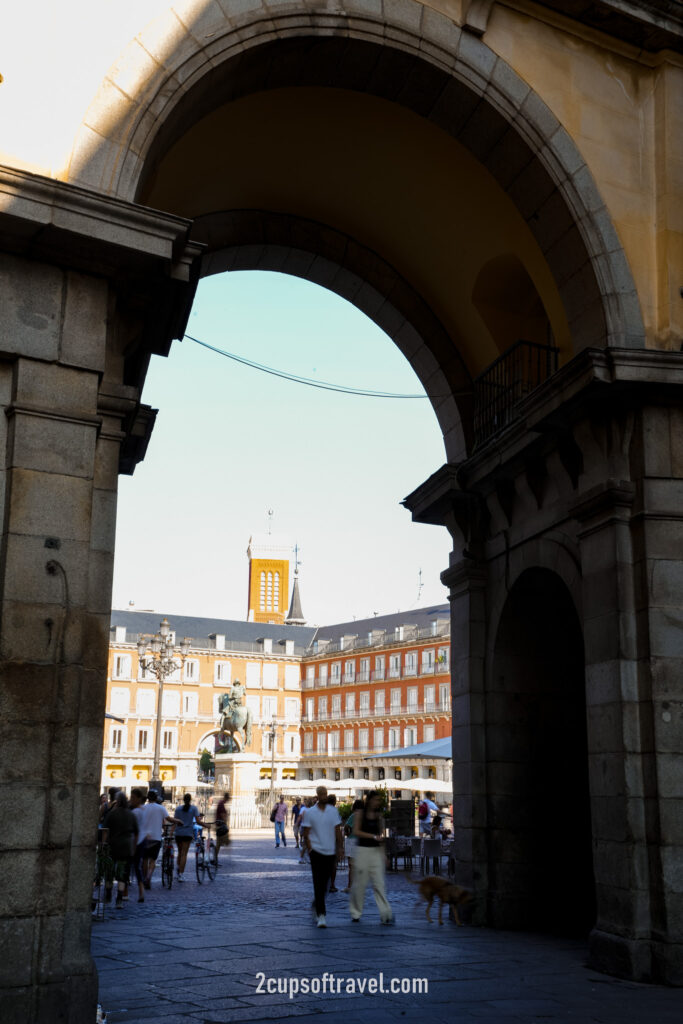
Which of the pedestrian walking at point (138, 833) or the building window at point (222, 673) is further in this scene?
the building window at point (222, 673)

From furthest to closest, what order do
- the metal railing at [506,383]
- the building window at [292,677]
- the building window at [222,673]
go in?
the building window at [292,677], the building window at [222,673], the metal railing at [506,383]

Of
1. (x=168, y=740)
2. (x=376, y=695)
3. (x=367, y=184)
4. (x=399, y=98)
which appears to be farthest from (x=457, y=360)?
(x=168, y=740)

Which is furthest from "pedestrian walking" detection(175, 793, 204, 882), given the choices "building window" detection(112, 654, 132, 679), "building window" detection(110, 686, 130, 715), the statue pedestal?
"building window" detection(112, 654, 132, 679)

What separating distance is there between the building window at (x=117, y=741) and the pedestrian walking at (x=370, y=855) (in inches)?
2708

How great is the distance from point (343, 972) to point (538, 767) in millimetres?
4019

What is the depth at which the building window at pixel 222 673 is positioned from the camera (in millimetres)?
82375

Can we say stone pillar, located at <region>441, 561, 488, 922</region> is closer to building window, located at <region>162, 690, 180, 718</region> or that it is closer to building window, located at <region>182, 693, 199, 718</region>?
building window, located at <region>162, 690, 180, 718</region>

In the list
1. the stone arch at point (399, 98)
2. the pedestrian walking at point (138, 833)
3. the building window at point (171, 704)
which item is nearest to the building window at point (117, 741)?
the building window at point (171, 704)

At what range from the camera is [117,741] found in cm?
7731

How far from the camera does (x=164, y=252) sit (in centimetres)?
701

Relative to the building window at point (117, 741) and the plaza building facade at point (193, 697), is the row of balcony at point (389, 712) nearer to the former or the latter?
the plaza building facade at point (193, 697)

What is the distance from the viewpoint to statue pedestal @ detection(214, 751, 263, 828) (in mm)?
36469

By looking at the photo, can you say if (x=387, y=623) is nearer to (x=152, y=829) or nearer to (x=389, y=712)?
(x=389, y=712)

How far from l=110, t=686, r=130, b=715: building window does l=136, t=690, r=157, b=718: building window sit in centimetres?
88
